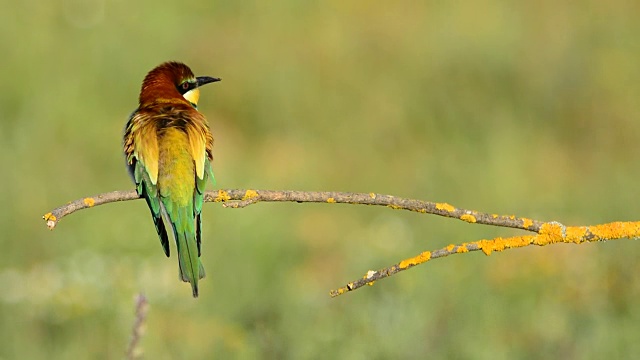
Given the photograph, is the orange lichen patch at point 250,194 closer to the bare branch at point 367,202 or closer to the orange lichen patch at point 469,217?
the bare branch at point 367,202

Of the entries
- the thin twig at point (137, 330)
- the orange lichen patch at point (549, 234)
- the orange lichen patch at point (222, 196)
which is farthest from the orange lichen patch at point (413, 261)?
the thin twig at point (137, 330)

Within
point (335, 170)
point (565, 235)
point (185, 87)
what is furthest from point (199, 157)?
point (335, 170)

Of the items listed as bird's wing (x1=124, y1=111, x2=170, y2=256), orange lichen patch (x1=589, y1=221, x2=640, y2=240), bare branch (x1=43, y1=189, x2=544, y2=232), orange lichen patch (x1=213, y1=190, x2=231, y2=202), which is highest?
bird's wing (x1=124, y1=111, x2=170, y2=256)

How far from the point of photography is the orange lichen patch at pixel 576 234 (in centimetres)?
214

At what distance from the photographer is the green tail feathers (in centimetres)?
262

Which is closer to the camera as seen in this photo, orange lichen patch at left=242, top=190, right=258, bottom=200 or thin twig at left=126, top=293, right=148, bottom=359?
orange lichen patch at left=242, top=190, right=258, bottom=200

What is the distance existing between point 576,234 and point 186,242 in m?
0.91

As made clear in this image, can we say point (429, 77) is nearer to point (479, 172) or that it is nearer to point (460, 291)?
point (479, 172)

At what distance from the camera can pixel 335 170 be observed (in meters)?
6.59

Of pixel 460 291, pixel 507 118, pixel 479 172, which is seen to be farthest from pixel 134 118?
pixel 507 118

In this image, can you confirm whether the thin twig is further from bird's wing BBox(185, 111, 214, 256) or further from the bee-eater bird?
bird's wing BBox(185, 111, 214, 256)

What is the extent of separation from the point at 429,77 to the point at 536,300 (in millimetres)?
3294

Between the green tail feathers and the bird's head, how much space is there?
1.81 ft

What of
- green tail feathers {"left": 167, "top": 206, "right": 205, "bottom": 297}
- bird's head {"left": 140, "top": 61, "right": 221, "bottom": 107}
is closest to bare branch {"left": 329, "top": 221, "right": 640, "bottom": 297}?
green tail feathers {"left": 167, "top": 206, "right": 205, "bottom": 297}
